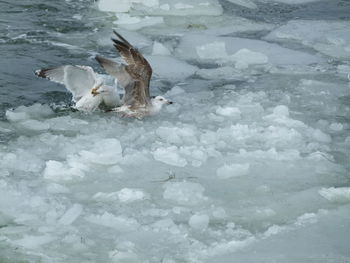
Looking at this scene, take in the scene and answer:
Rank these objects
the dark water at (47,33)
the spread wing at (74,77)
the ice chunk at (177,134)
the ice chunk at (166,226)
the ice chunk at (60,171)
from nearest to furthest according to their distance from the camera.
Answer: the ice chunk at (166,226) < the ice chunk at (60,171) < the ice chunk at (177,134) < the spread wing at (74,77) < the dark water at (47,33)

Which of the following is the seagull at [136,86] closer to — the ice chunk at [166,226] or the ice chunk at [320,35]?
the ice chunk at [166,226]

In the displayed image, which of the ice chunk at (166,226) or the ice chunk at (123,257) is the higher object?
the ice chunk at (123,257)

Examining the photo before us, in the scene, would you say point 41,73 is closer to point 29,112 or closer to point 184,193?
point 29,112

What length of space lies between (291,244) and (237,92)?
121 inches

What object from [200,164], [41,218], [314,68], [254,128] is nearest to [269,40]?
[314,68]

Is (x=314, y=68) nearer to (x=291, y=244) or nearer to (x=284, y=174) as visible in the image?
(x=284, y=174)

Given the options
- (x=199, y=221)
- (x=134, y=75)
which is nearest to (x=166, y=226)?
(x=199, y=221)

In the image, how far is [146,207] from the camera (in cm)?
459

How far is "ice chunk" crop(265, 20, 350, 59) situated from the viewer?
8656 millimetres

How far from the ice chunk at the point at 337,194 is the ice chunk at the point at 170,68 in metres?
2.99

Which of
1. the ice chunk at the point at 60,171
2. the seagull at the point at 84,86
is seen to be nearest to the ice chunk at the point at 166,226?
the ice chunk at the point at 60,171

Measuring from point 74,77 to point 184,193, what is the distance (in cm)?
228

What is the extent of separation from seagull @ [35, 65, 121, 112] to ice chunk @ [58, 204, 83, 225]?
6.73 ft

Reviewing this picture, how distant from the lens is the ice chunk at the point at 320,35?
341 inches
